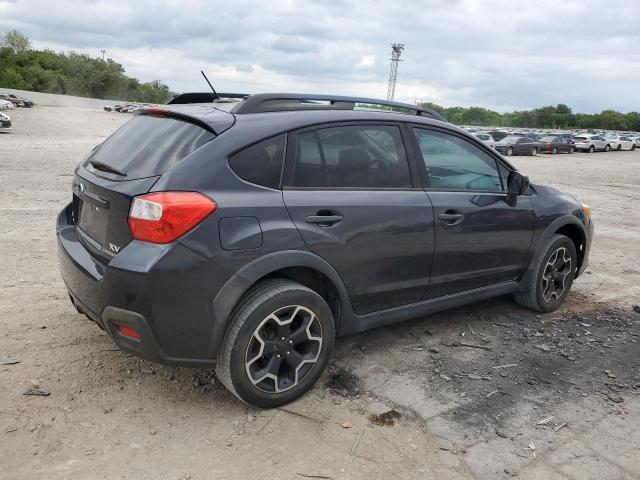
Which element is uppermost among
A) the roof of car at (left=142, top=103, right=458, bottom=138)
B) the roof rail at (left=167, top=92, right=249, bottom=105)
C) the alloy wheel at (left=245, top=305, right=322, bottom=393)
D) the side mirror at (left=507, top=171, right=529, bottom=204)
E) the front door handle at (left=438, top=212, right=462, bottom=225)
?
the roof rail at (left=167, top=92, right=249, bottom=105)

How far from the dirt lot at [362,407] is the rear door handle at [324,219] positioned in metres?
1.04

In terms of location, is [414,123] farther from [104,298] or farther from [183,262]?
[104,298]

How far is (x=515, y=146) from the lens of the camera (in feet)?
121

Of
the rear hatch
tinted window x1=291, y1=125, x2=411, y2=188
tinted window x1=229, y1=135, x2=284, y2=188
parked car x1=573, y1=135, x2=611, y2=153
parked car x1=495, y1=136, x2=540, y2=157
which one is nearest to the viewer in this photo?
the rear hatch

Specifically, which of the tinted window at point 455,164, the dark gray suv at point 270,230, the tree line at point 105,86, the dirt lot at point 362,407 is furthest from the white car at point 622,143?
the dark gray suv at point 270,230

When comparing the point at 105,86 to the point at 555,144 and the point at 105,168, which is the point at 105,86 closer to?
the point at 555,144

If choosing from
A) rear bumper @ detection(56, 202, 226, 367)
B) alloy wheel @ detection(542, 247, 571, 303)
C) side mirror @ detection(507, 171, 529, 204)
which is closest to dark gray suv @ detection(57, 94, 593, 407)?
rear bumper @ detection(56, 202, 226, 367)

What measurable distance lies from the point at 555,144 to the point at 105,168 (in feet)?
140

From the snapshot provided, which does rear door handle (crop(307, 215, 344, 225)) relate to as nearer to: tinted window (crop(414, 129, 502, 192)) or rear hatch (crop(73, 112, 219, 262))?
rear hatch (crop(73, 112, 219, 262))

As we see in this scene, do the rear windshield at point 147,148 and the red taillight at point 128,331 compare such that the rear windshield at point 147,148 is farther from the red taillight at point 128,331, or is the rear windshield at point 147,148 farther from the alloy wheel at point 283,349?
the alloy wheel at point 283,349

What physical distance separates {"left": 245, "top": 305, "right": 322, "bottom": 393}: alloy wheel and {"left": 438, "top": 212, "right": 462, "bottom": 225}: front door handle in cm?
118

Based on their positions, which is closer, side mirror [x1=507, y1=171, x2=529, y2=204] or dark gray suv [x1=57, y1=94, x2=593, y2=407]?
dark gray suv [x1=57, y1=94, x2=593, y2=407]

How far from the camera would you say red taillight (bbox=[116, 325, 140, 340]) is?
9.43 feet

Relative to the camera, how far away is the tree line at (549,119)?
110m
